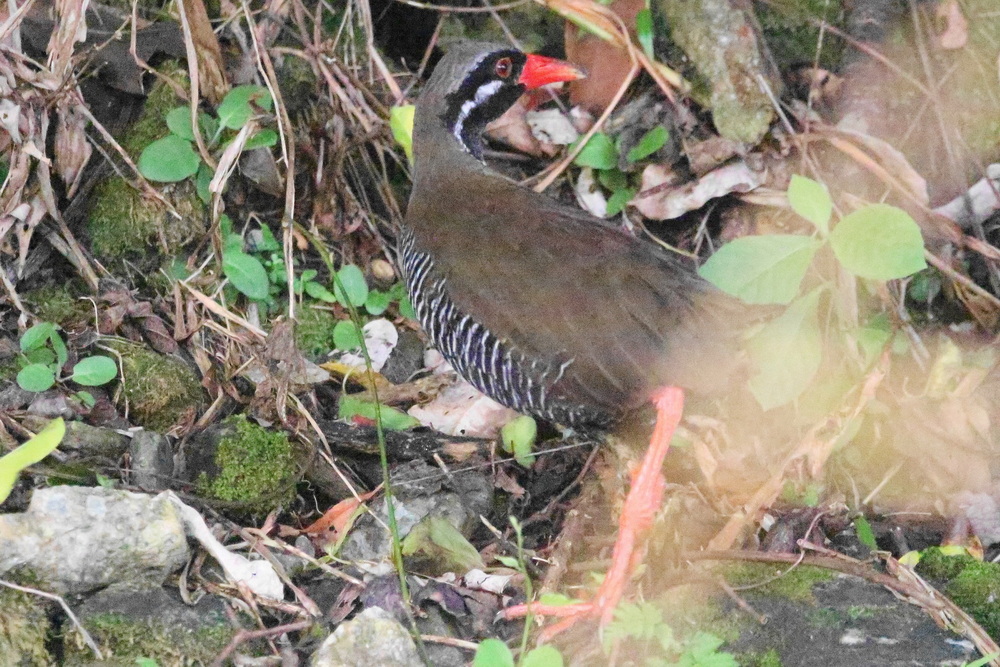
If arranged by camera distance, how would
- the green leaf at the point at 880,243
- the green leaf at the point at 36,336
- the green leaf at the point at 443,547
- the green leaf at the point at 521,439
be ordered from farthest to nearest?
the green leaf at the point at 521,439 → the green leaf at the point at 36,336 → the green leaf at the point at 443,547 → the green leaf at the point at 880,243

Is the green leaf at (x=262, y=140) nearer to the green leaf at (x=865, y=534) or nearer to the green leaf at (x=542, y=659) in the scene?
the green leaf at (x=542, y=659)

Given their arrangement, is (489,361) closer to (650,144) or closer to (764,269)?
(764,269)

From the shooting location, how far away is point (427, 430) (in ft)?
11.7

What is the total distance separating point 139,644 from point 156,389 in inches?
40.8

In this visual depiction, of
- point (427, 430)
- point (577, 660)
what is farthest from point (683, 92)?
point (577, 660)

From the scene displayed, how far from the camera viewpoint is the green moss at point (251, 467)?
3.15 meters

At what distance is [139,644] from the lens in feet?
8.38

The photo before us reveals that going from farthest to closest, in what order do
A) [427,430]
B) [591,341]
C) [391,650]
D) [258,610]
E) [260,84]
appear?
[260,84] < [427,430] < [591,341] < [258,610] < [391,650]

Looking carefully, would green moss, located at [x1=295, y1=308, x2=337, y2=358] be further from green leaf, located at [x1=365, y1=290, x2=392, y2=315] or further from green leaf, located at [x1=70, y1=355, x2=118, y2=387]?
green leaf, located at [x1=70, y1=355, x2=118, y2=387]

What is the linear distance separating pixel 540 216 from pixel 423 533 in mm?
984

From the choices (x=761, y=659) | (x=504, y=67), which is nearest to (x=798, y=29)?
(x=504, y=67)

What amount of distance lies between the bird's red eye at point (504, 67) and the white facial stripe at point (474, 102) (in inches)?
1.3

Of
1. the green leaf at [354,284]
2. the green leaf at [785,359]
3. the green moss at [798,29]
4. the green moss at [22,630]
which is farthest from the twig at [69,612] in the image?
the green moss at [798,29]

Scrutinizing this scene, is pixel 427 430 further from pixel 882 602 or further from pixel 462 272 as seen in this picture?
pixel 882 602
